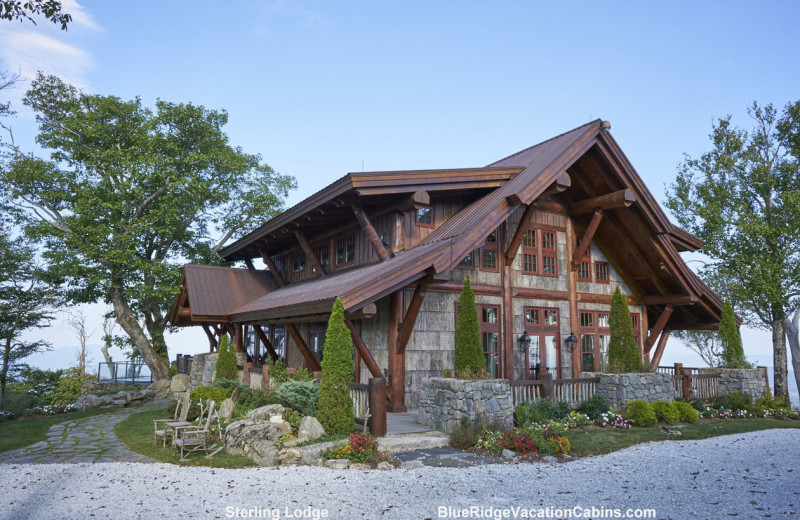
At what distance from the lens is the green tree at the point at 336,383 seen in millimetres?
10398

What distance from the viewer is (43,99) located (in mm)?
27688

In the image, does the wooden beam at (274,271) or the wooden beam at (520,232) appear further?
the wooden beam at (274,271)

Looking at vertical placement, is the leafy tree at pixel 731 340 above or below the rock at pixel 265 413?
above

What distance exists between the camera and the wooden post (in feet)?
34.2

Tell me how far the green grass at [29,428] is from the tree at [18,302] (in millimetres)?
5780

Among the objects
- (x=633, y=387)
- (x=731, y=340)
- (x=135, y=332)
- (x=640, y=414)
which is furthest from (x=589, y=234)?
(x=135, y=332)

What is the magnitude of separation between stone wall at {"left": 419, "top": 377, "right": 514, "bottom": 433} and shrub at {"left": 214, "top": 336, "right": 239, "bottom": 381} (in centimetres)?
791

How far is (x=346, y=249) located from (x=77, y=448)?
9.20 m

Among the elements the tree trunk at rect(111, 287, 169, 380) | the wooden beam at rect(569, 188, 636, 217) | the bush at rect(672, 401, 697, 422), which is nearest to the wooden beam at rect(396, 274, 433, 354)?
the wooden beam at rect(569, 188, 636, 217)

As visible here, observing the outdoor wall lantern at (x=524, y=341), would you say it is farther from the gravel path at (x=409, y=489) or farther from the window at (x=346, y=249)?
the gravel path at (x=409, y=489)

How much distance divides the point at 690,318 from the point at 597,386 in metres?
8.02

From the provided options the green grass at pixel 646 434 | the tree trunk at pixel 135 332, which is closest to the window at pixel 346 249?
the green grass at pixel 646 434

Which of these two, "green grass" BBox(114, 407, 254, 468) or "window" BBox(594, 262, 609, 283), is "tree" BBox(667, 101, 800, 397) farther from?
"green grass" BBox(114, 407, 254, 468)

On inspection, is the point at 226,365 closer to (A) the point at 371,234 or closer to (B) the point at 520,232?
(A) the point at 371,234
